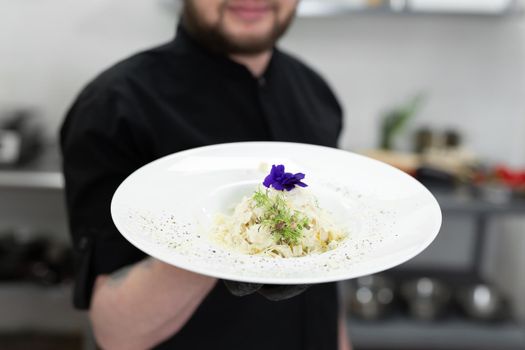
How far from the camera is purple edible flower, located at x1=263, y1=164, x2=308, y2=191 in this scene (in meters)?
0.98

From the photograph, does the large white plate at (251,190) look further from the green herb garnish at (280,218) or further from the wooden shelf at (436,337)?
the wooden shelf at (436,337)

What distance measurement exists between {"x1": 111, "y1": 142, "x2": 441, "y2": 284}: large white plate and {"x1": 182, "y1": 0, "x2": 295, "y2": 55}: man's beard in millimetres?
383

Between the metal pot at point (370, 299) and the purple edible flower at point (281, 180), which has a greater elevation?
the purple edible flower at point (281, 180)

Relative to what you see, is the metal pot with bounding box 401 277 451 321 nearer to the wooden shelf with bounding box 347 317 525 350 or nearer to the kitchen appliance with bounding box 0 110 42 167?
the wooden shelf with bounding box 347 317 525 350

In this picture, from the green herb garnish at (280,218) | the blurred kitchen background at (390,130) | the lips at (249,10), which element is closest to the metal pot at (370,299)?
the blurred kitchen background at (390,130)

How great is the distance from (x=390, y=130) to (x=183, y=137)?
2089mm

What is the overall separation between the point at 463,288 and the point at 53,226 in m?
2.29

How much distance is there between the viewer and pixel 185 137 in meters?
1.34

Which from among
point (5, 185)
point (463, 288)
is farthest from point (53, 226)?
point (463, 288)

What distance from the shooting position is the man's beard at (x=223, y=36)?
137 cm

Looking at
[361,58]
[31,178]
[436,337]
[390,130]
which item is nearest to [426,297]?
[436,337]

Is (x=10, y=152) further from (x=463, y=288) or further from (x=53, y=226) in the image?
(x=463, y=288)

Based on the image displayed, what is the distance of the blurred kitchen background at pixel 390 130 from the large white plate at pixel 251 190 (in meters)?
1.92

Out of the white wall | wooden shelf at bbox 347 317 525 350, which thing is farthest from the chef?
the white wall
